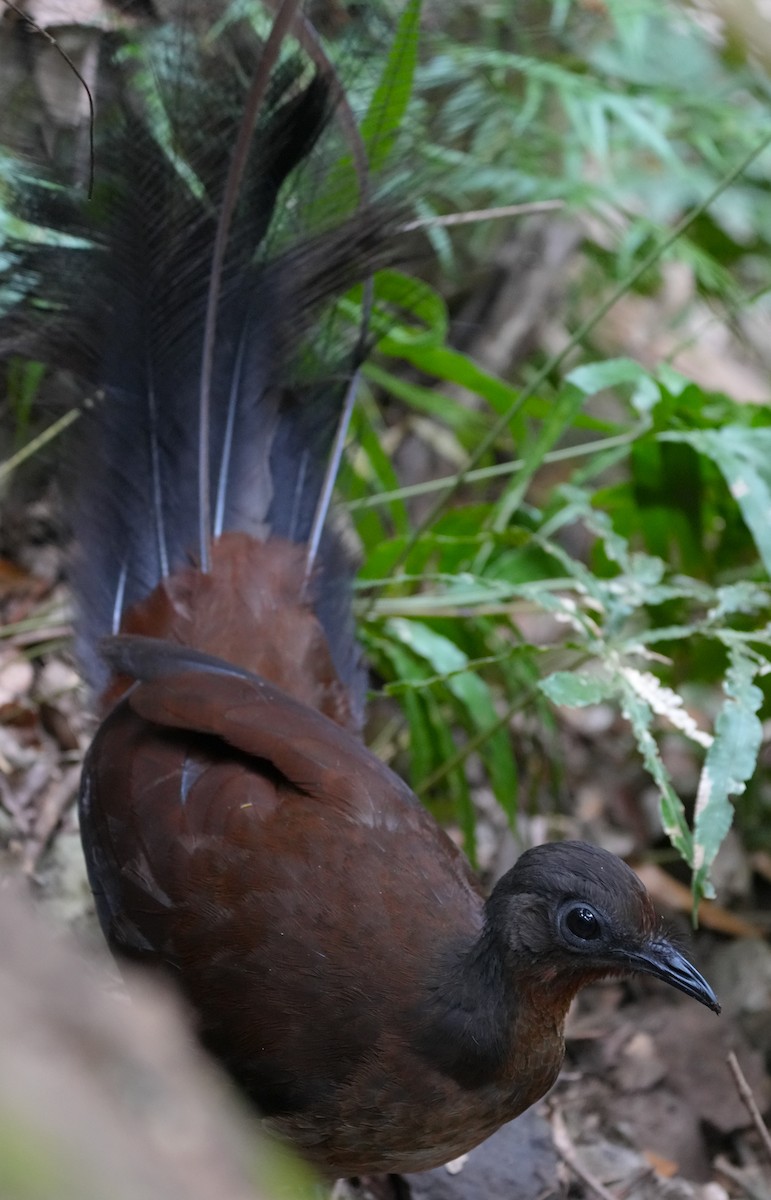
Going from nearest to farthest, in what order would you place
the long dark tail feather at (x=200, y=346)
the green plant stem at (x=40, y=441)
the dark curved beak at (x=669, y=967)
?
the dark curved beak at (x=669, y=967)
the long dark tail feather at (x=200, y=346)
the green plant stem at (x=40, y=441)

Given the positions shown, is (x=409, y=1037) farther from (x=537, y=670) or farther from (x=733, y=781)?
(x=537, y=670)

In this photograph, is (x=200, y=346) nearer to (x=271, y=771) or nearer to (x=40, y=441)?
(x=40, y=441)

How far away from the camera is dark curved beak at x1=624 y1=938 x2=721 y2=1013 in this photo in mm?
2150

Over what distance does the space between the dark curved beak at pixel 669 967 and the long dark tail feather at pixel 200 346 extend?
1.14 metres

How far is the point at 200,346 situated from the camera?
2990mm

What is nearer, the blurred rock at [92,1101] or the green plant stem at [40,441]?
the blurred rock at [92,1101]

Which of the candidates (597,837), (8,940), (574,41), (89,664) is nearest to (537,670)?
(597,837)

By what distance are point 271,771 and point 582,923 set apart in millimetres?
700

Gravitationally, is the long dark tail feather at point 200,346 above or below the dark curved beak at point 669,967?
above

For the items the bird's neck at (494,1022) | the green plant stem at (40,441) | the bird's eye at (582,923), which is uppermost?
the green plant stem at (40,441)

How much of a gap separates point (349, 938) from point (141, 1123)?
5.33 feet

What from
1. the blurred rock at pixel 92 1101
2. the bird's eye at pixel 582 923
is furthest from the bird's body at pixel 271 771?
the blurred rock at pixel 92 1101

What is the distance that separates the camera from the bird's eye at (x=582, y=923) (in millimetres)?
2154

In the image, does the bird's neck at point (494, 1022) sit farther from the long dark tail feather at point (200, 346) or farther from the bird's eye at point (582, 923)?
the long dark tail feather at point (200, 346)
